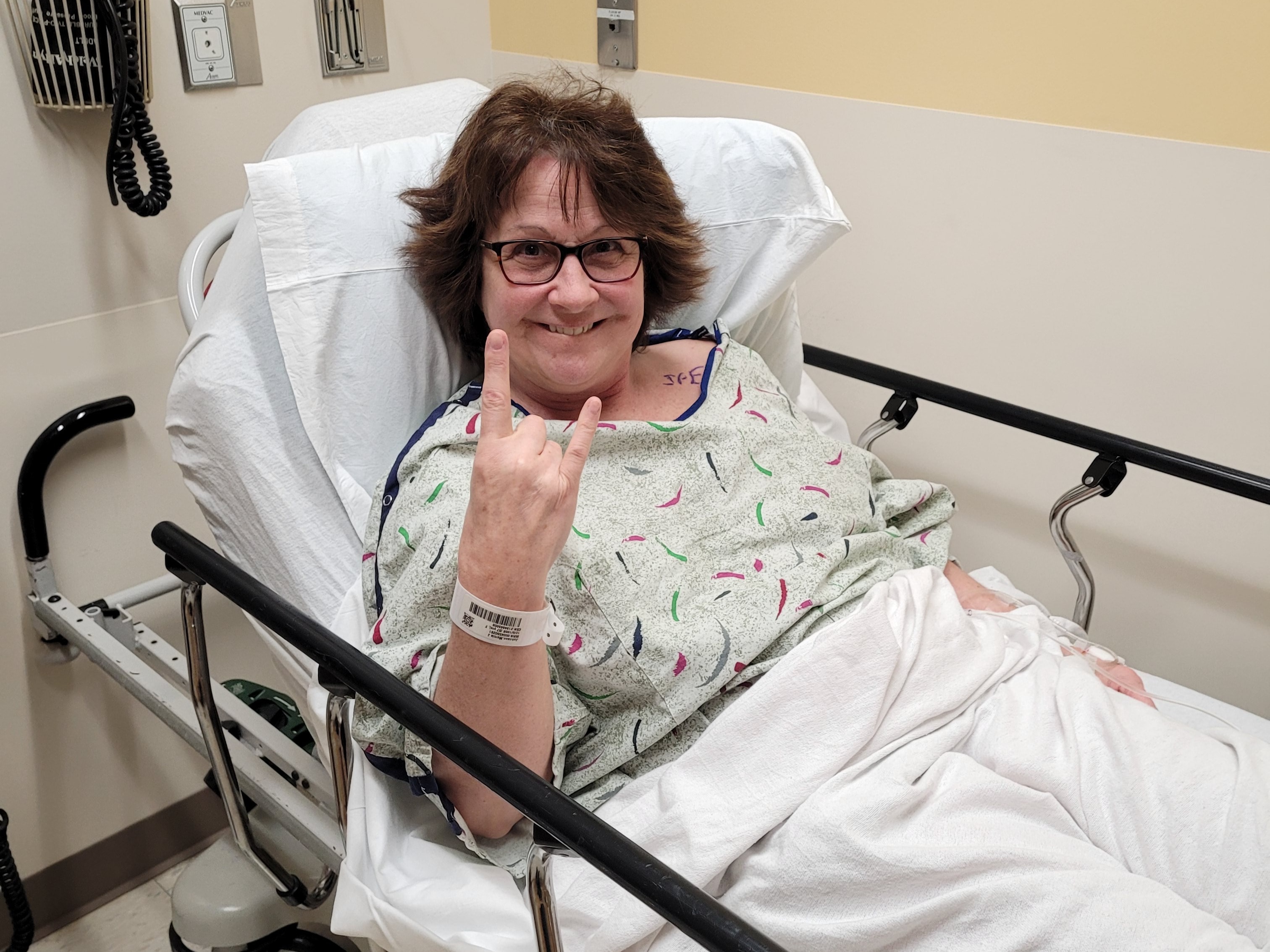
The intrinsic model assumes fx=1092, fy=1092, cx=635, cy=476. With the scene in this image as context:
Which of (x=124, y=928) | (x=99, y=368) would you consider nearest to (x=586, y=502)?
(x=99, y=368)

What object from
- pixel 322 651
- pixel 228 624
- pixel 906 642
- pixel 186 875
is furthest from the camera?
pixel 228 624

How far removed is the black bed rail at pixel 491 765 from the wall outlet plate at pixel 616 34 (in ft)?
4.85

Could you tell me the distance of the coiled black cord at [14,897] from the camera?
1737 mm

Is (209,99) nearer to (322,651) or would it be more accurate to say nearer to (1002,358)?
(322,651)

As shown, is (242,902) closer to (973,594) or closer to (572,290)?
(572,290)

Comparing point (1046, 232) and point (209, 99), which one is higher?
point (209, 99)

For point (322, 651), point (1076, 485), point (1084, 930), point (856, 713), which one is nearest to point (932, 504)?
point (1076, 485)

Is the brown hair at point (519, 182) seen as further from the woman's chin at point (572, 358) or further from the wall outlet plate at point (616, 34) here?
the wall outlet plate at point (616, 34)

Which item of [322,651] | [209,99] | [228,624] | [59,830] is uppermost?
[209,99]

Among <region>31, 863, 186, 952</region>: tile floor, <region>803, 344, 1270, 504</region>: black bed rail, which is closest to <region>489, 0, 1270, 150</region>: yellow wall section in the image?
<region>803, 344, 1270, 504</region>: black bed rail

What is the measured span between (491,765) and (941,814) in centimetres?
46

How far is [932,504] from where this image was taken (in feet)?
5.71

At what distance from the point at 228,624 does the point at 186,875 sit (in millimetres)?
758

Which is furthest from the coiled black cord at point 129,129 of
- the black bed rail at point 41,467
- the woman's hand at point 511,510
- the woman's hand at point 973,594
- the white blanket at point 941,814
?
the woman's hand at point 973,594
